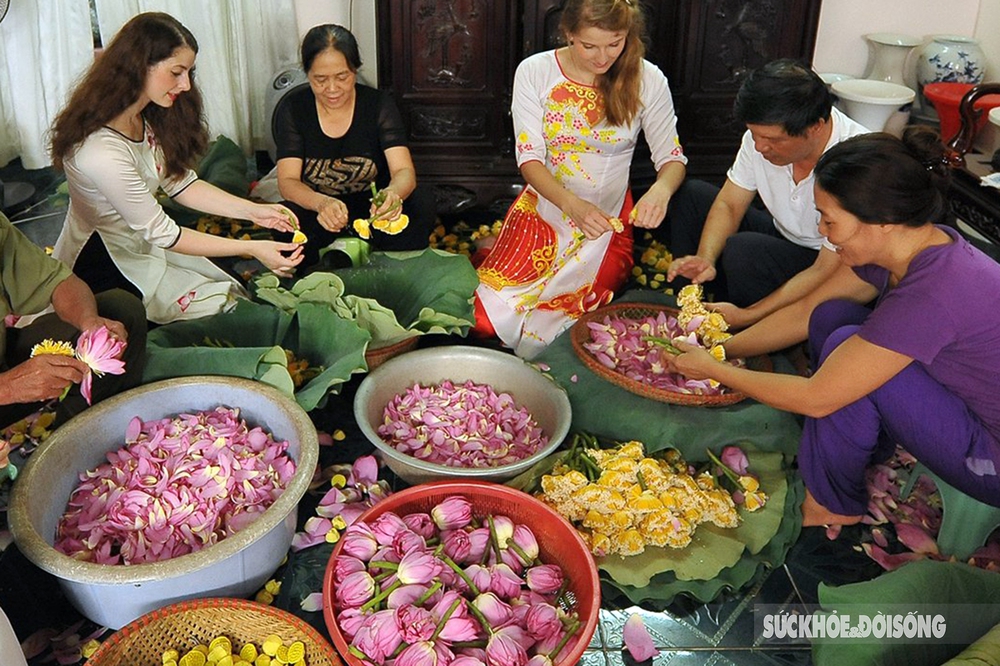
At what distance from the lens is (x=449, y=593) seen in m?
1.45

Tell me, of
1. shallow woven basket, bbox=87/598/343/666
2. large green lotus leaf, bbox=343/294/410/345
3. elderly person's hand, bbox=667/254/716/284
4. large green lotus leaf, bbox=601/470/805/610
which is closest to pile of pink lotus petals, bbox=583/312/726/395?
elderly person's hand, bbox=667/254/716/284

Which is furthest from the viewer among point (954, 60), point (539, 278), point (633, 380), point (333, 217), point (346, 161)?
point (954, 60)

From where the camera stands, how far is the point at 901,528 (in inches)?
72.7

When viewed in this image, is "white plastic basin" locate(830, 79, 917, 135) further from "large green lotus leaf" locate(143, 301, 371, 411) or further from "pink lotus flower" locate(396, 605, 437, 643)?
"pink lotus flower" locate(396, 605, 437, 643)

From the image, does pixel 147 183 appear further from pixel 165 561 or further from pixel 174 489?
pixel 165 561

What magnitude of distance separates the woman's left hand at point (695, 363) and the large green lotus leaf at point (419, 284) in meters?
0.56

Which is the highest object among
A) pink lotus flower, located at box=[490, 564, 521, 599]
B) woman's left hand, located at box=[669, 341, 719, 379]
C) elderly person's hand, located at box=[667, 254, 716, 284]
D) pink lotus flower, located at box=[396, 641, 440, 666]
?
elderly person's hand, located at box=[667, 254, 716, 284]

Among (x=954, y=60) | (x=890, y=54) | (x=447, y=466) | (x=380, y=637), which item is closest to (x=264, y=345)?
(x=447, y=466)

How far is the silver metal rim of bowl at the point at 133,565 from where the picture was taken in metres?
1.37

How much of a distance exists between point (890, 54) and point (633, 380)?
2388 millimetres

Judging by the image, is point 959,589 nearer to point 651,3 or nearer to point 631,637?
point 631,637

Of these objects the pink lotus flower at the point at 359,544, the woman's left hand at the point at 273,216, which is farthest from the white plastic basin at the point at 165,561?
the woman's left hand at the point at 273,216

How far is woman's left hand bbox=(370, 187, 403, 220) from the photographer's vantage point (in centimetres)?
238

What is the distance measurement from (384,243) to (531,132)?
54 centimetres
